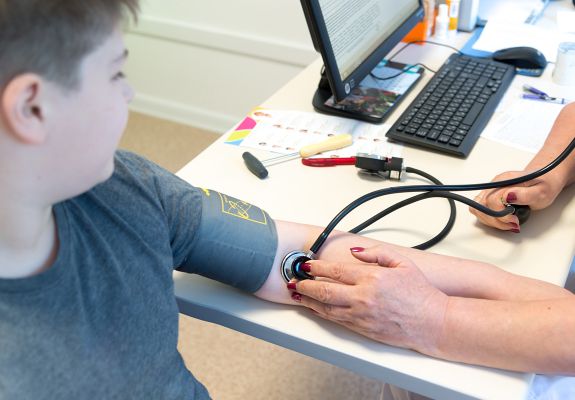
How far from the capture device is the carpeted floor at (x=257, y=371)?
1.60 meters

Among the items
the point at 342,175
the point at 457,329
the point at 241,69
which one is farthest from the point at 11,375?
the point at 241,69

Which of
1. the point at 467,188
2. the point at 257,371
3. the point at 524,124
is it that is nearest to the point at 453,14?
the point at 524,124

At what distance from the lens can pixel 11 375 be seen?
1.87 ft

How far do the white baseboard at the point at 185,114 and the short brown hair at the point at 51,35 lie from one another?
2.05 metres

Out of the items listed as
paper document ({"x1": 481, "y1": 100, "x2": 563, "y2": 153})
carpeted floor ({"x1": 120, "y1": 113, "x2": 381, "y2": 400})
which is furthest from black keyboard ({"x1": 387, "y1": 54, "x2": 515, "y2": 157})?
carpeted floor ({"x1": 120, "y1": 113, "x2": 381, "y2": 400})

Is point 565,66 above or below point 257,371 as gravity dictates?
above

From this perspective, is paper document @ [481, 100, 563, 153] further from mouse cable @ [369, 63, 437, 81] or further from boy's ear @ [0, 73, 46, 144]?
boy's ear @ [0, 73, 46, 144]

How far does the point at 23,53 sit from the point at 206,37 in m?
2.01

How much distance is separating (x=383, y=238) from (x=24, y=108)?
22.4 inches

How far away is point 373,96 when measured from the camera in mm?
1278

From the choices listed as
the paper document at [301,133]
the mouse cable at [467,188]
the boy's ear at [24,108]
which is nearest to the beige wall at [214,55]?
the paper document at [301,133]

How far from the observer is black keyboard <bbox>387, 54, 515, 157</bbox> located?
1.11m

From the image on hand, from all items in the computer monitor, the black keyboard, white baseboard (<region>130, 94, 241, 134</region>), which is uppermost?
the computer monitor

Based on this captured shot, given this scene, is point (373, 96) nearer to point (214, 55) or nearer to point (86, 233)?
point (86, 233)
